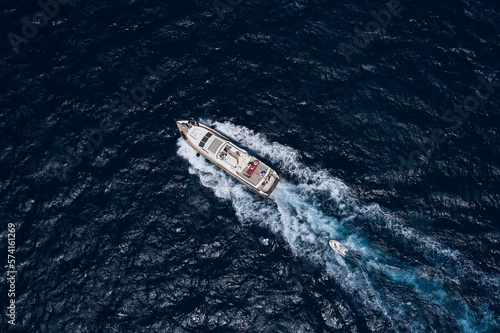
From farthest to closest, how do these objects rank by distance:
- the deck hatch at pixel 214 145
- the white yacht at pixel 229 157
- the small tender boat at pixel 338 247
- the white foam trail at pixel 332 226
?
the deck hatch at pixel 214 145 → the white yacht at pixel 229 157 → the small tender boat at pixel 338 247 → the white foam trail at pixel 332 226

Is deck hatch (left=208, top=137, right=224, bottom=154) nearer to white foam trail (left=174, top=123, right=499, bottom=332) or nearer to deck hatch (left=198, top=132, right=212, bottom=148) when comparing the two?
deck hatch (left=198, top=132, right=212, bottom=148)

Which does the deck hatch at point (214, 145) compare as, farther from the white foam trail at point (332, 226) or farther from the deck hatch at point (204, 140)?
the white foam trail at point (332, 226)

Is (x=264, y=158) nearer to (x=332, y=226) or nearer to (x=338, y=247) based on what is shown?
(x=332, y=226)

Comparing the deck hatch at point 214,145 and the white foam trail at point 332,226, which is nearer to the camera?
the white foam trail at point 332,226

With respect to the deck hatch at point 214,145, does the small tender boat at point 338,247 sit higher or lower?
lower

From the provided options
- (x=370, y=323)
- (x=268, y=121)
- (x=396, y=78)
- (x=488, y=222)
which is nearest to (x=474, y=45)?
(x=396, y=78)

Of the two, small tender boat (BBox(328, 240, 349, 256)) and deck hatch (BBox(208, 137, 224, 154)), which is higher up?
deck hatch (BBox(208, 137, 224, 154))

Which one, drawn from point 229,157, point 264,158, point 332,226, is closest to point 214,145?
point 229,157

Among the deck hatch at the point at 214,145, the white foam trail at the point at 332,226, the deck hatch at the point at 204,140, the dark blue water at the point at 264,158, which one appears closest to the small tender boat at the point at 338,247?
the white foam trail at the point at 332,226

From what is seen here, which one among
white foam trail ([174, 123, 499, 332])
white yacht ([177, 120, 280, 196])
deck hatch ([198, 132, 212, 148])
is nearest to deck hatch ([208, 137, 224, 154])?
white yacht ([177, 120, 280, 196])
